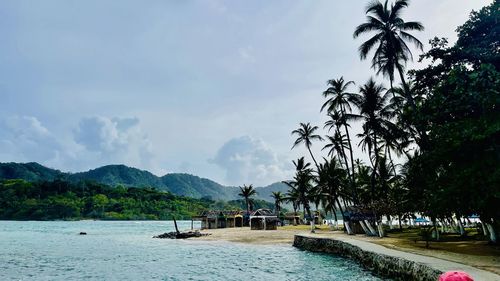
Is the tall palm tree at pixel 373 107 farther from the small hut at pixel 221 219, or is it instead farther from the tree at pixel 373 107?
the small hut at pixel 221 219

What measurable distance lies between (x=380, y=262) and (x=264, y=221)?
158 feet

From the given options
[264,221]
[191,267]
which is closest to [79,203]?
[264,221]

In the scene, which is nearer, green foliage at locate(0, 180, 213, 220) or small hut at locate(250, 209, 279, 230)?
small hut at locate(250, 209, 279, 230)

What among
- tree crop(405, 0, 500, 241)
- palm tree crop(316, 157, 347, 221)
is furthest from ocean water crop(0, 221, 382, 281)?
palm tree crop(316, 157, 347, 221)

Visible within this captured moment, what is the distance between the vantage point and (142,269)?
1053 inches

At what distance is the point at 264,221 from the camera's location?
2689 inches

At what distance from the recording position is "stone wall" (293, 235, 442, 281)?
15.8m

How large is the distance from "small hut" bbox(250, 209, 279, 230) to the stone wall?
32.4 metres

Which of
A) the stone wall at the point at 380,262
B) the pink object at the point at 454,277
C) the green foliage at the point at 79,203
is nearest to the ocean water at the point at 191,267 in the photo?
the stone wall at the point at 380,262

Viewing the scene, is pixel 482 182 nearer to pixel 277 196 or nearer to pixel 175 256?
pixel 175 256

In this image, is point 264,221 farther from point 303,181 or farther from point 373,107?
point 373,107

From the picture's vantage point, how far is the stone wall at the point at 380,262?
15812mm

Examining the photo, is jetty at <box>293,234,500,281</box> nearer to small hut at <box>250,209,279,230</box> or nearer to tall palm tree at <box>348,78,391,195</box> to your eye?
tall palm tree at <box>348,78,391,195</box>

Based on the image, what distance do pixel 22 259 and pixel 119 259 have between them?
8538mm
